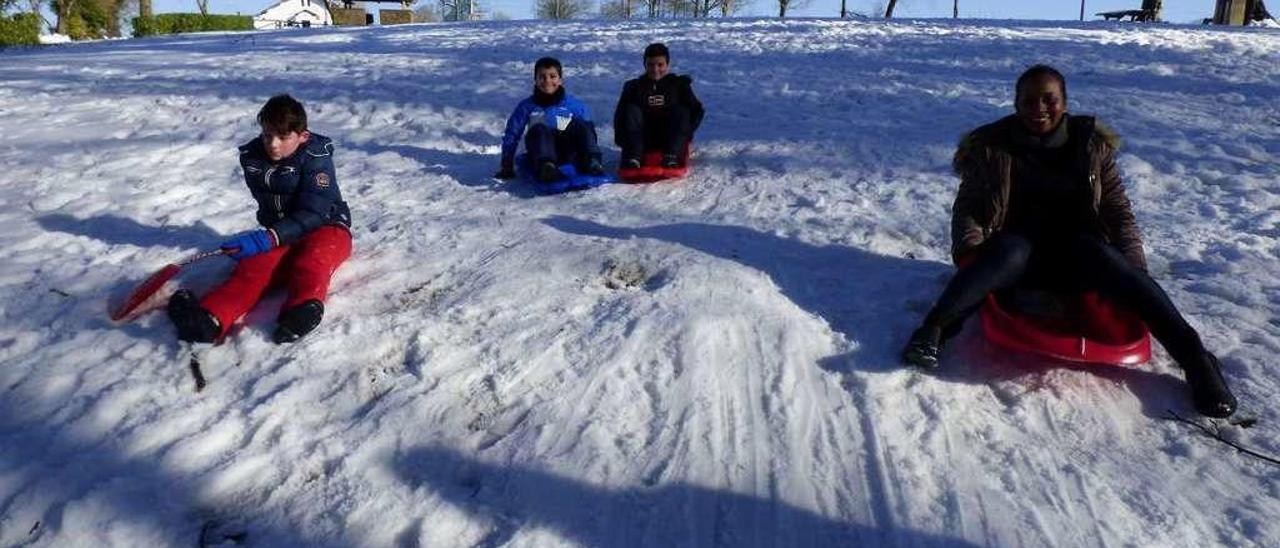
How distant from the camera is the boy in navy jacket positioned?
3318 millimetres

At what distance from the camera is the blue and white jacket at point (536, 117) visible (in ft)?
18.9

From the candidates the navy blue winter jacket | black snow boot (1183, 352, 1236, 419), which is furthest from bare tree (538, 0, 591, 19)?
black snow boot (1183, 352, 1236, 419)

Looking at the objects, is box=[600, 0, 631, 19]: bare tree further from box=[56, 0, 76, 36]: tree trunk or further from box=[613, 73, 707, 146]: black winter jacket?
box=[613, 73, 707, 146]: black winter jacket

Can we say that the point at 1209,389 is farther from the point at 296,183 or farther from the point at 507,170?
the point at 507,170

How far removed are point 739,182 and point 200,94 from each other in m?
6.73

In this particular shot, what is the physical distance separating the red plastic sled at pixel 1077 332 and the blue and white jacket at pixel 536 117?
3.50 m

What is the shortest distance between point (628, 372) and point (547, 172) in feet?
8.67

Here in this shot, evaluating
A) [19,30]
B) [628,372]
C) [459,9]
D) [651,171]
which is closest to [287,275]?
[628,372]

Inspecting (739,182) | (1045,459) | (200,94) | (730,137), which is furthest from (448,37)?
(1045,459)

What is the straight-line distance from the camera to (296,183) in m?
3.91

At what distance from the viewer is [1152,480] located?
8.02 feet

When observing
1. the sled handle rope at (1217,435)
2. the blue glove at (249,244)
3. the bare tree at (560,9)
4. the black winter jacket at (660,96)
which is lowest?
the sled handle rope at (1217,435)

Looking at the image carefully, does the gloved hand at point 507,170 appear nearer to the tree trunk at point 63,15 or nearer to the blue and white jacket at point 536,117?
the blue and white jacket at point 536,117

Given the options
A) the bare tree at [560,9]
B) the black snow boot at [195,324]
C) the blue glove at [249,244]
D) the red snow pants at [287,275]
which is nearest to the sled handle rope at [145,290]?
the blue glove at [249,244]
